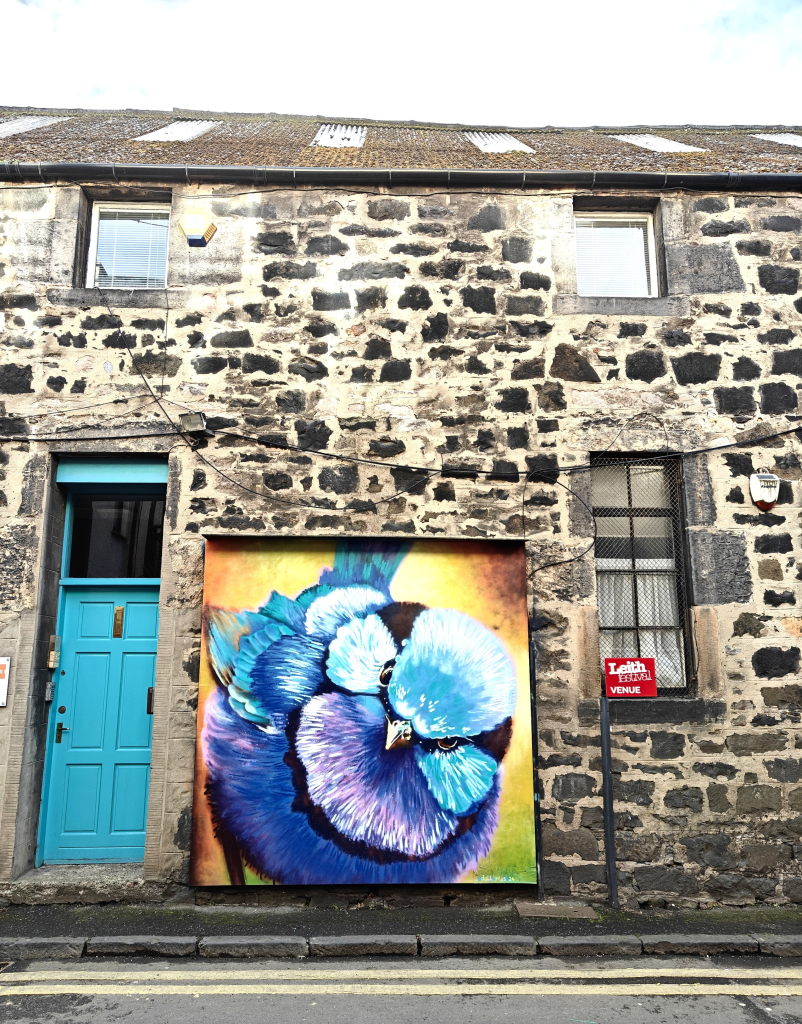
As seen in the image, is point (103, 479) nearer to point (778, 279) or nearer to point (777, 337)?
point (777, 337)

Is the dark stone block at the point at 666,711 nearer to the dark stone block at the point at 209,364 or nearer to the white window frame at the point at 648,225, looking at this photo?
the white window frame at the point at 648,225

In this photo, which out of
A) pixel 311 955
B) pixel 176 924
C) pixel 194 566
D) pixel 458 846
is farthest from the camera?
pixel 194 566

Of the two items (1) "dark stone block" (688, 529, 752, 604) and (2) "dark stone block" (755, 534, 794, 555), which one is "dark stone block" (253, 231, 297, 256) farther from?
(2) "dark stone block" (755, 534, 794, 555)

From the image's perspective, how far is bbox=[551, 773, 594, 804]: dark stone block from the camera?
5188 mm

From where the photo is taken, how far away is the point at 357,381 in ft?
18.8

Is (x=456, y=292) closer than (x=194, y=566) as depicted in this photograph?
No

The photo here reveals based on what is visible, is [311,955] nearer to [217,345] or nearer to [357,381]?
[357,381]

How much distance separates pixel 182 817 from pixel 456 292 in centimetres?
457

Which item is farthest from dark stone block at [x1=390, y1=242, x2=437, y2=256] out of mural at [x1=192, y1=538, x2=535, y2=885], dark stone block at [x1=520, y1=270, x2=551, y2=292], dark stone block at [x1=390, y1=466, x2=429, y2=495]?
mural at [x1=192, y1=538, x2=535, y2=885]

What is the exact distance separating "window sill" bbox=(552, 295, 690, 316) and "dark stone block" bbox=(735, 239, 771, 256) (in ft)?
2.22

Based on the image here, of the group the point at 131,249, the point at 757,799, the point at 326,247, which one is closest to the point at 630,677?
the point at 757,799

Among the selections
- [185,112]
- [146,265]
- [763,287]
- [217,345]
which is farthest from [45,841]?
[185,112]

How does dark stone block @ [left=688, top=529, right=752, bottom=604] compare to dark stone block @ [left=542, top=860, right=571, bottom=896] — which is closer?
dark stone block @ [left=542, top=860, right=571, bottom=896]

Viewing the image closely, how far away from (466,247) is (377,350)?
117 centimetres
